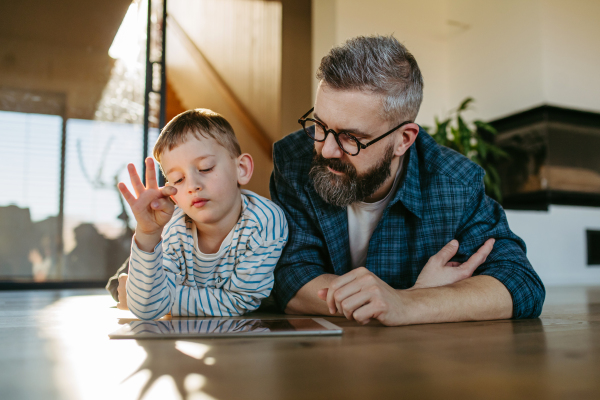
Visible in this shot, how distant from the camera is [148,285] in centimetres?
97

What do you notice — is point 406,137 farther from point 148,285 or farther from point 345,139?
point 148,285

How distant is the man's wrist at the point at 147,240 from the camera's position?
0.94 metres

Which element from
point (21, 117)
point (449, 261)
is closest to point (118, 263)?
point (21, 117)

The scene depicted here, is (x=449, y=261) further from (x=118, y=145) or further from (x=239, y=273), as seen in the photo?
(x=118, y=145)

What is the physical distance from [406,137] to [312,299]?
522mm

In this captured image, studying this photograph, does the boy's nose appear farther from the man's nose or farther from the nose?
the man's nose

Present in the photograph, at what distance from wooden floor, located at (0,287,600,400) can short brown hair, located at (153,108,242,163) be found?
1.44 ft

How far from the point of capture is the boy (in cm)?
108

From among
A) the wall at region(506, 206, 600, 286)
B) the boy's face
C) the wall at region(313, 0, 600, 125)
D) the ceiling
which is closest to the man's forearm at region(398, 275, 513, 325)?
the boy's face

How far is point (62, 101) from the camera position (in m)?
3.19

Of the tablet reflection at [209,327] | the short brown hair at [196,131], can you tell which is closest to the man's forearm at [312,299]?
the tablet reflection at [209,327]

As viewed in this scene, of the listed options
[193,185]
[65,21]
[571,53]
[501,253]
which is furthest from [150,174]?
[571,53]

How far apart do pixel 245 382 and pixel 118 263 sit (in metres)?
2.96

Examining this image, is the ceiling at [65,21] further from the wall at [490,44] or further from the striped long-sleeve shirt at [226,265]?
the striped long-sleeve shirt at [226,265]
